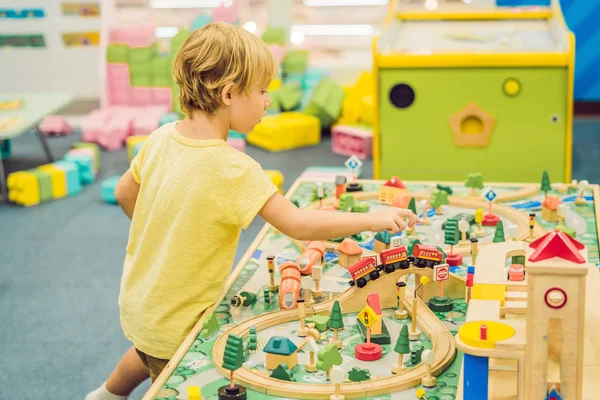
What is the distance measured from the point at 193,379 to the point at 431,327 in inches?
14.1

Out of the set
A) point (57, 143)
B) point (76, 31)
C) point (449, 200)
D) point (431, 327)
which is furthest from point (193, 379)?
point (76, 31)

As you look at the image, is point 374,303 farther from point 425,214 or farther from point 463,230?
point 425,214

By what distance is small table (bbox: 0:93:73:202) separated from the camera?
4.03 metres

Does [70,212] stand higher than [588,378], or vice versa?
[588,378]

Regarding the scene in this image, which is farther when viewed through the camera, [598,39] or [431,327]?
[598,39]

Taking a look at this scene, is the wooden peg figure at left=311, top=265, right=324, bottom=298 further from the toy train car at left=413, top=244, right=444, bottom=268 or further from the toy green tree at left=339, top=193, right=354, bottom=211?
the toy green tree at left=339, top=193, right=354, bottom=211

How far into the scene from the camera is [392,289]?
50.4 inches

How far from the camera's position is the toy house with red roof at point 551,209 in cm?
165

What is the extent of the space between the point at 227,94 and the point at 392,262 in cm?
37

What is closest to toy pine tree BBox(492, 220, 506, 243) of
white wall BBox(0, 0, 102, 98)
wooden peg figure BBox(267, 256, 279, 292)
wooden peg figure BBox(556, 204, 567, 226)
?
wooden peg figure BBox(556, 204, 567, 226)

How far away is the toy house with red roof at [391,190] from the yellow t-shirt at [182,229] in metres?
0.61

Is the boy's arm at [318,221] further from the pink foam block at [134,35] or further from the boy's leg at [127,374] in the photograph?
the pink foam block at [134,35]

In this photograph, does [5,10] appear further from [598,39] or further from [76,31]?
[598,39]

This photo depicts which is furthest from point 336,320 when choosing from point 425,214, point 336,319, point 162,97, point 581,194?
point 162,97
